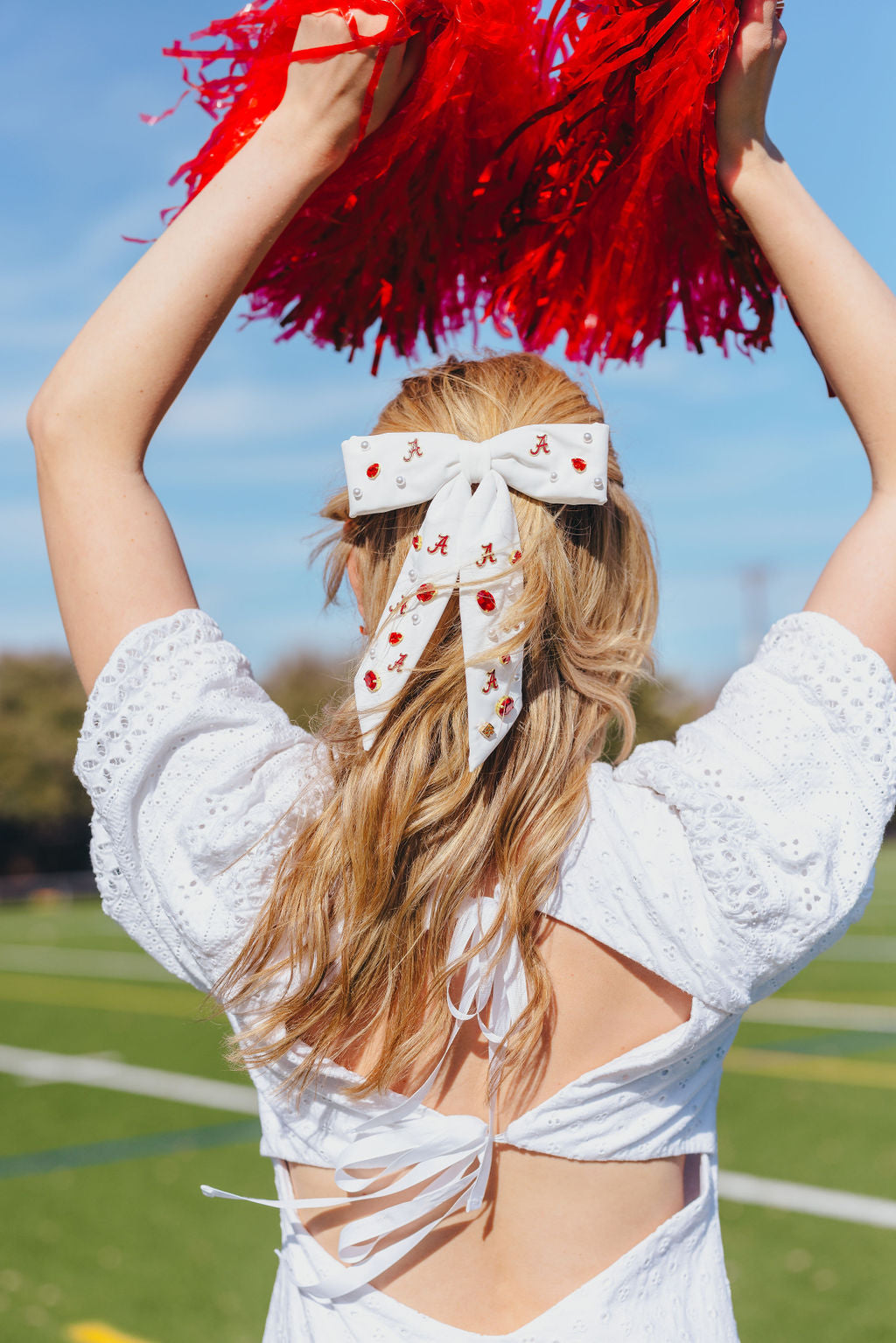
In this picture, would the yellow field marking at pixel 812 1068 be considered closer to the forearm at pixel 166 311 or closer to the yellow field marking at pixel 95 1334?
the yellow field marking at pixel 95 1334

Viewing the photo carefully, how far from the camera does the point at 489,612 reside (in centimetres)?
124

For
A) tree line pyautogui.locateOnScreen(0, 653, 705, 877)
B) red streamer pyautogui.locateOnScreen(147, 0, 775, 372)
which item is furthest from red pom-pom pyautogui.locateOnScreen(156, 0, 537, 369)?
tree line pyautogui.locateOnScreen(0, 653, 705, 877)

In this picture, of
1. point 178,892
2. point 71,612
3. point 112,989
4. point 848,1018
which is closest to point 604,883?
point 178,892

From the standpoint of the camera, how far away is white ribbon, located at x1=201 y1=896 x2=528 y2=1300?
3.99 feet

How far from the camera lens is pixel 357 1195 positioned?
1.28m

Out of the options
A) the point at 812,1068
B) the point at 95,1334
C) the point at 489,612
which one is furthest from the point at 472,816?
the point at 812,1068

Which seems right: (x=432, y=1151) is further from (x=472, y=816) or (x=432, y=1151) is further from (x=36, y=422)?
(x=36, y=422)

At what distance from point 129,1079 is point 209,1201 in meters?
2.72

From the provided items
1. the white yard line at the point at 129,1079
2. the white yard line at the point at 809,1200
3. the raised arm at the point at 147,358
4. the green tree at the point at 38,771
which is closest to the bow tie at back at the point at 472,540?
the raised arm at the point at 147,358

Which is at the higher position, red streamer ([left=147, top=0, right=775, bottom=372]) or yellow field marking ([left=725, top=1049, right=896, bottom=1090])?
red streamer ([left=147, top=0, right=775, bottom=372])

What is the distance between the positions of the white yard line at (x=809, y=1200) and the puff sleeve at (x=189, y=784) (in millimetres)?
5072

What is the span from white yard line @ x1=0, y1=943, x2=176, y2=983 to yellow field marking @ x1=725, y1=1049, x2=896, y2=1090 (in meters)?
7.21

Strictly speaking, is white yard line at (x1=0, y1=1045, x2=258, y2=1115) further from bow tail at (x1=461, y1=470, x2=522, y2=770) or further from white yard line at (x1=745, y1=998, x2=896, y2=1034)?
bow tail at (x1=461, y1=470, x2=522, y2=770)

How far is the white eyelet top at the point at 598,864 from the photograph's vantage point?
1.17 meters
